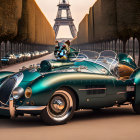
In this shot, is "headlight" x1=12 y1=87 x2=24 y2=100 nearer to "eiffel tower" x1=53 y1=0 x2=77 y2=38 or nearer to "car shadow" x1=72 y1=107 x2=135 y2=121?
"car shadow" x1=72 y1=107 x2=135 y2=121

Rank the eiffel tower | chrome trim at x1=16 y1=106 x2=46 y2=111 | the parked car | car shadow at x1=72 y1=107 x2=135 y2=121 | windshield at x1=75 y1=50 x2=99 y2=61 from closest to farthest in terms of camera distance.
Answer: chrome trim at x1=16 y1=106 x2=46 y2=111 → car shadow at x1=72 y1=107 x2=135 y2=121 → windshield at x1=75 y1=50 x2=99 y2=61 → the parked car → the eiffel tower

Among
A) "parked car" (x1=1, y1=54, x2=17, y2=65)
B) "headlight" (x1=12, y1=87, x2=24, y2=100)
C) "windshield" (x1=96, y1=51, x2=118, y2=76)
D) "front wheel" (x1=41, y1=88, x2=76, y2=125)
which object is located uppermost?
"parked car" (x1=1, y1=54, x2=17, y2=65)

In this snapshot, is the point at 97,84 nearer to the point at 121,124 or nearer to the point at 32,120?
the point at 121,124

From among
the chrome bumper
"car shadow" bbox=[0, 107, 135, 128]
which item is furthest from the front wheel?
"car shadow" bbox=[0, 107, 135, 128]

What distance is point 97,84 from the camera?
618cm

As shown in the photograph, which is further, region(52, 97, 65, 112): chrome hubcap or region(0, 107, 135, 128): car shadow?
region(0, 107, 135, 128): car shadow

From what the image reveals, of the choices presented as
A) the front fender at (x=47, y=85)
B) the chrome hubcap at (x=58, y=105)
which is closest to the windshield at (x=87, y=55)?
the front fender at (x=47, y=85)

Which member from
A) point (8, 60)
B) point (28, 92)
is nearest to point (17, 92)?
point (28, 92)

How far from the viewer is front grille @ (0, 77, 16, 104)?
5898mm

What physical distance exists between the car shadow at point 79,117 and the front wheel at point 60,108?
23 cm

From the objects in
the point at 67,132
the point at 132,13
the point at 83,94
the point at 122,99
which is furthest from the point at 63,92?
the point at 132,13

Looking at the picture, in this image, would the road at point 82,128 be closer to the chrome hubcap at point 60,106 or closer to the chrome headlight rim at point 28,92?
the chrome hubcap at point 60,106

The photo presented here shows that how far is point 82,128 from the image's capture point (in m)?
5.57

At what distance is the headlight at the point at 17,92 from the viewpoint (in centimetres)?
567
